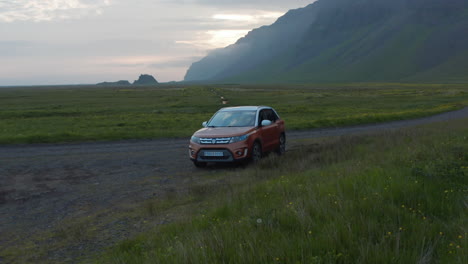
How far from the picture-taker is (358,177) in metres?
7.34

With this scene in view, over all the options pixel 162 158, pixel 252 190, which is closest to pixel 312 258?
pixel 252 190

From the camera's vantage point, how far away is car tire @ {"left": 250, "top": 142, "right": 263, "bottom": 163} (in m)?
12.7

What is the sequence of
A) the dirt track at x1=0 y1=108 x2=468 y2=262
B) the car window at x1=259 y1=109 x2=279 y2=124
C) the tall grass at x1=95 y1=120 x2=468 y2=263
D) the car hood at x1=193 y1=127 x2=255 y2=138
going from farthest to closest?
the car window at x1=259 y1=109 x2=279 y2=124 → the car hood at x1=193 y1=127 x2=255 y2=138 → the dirt track at x1=0 y1=108 x2=468 y2=262 → the tall grass at x1=95 y1=120 x2=468 y2=263

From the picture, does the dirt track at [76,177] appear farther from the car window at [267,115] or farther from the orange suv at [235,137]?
the car window at [267,115]

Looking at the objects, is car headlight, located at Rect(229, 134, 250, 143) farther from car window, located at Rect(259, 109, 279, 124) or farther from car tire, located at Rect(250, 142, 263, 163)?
car window, located at Rect(259, 109, 279, 124)

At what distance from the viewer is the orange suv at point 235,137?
12.1 metres

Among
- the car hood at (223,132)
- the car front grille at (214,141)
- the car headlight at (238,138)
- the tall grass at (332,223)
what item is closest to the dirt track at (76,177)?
the car front grille at (214,141)

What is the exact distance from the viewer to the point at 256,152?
12.9 metres

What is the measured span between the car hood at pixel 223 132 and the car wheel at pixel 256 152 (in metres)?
0.53

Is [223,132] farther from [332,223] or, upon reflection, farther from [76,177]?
[332,223]

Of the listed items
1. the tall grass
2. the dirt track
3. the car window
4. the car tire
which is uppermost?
the car window

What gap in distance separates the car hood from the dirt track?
3.62 ft

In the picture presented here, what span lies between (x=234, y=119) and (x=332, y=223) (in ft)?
28.8

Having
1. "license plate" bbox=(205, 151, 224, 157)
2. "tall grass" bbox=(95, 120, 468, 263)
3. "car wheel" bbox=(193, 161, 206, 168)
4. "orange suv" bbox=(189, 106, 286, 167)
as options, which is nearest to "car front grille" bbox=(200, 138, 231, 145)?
"orange suv" bbox=(189, 106, 286, 167)
